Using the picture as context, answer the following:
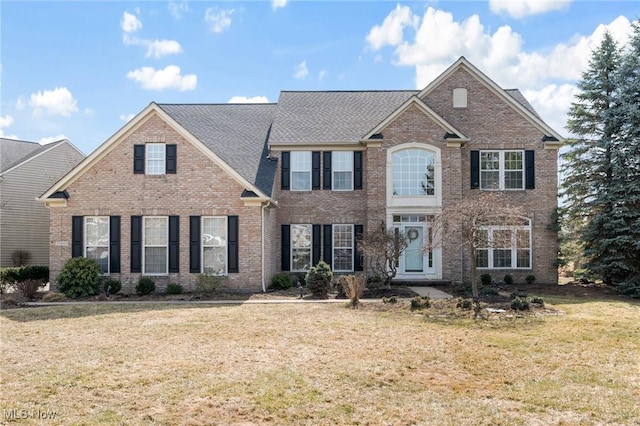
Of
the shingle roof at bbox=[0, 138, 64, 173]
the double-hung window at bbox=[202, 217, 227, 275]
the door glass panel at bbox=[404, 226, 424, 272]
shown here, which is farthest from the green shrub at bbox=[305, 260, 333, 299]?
the shingle roof at bbox=[0, 138, 64, 173]

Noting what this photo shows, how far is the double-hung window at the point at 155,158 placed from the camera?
19328 millimetres

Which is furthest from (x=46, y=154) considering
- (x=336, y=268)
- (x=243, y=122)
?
(x=336, y=268)

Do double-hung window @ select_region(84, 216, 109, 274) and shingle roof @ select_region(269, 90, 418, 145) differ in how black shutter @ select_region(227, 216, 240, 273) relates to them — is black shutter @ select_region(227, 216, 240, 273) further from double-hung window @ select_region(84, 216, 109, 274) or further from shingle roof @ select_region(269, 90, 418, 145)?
shingle roof @ select_region(269, 90, 418, 145)

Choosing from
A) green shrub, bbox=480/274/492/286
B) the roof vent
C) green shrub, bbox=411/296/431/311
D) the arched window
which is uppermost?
the roof vent

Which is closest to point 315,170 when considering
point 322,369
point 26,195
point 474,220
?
point 474,220

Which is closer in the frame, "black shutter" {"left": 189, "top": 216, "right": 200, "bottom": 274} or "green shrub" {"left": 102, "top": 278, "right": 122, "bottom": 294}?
"green shrub" {"left": 102, "top": 278, "right": 122, "bottom": 294}

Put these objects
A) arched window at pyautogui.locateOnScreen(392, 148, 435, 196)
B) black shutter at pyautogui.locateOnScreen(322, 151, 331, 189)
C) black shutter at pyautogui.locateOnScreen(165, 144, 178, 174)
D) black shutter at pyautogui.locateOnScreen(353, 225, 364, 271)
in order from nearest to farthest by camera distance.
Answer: black shutter at pyautogui.locateOnScreen(165, 144, 178, 174) → arched window at pyautogui.locateOnScreen(392, 148, 435, 196) → black shutter at pyautogui.locateOnScreen(353, 225, 364, 271) → black shutter at pyautogui.locateOnScreen(322, 151, 331, 189)

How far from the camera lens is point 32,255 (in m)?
29.0

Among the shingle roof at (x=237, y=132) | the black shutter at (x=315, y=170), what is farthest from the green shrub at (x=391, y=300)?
the black shutter at (x=315, y=170)

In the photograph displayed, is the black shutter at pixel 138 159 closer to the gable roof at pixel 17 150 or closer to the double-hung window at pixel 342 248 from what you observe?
the double-hung window at pixel 342 248

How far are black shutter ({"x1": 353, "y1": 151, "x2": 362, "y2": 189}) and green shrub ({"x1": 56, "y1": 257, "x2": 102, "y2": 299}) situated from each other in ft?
35.9

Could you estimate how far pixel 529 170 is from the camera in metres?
22.5

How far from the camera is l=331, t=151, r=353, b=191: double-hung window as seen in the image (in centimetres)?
2278

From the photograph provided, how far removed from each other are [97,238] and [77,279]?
1919 mm
